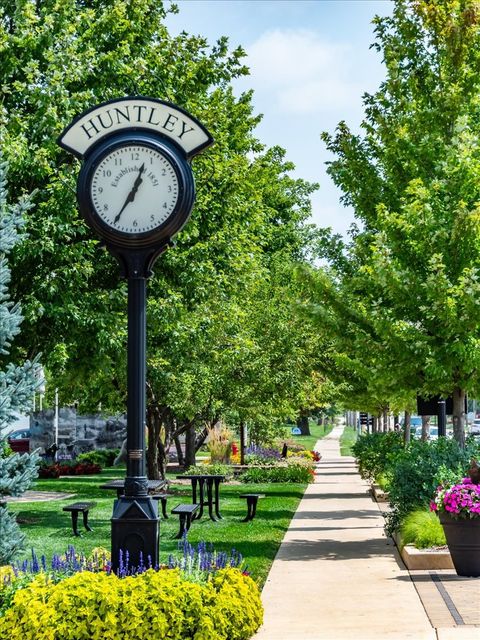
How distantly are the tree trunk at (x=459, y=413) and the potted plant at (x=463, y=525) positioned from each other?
147 inches

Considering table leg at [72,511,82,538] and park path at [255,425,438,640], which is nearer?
park path at [255,425,438,640]

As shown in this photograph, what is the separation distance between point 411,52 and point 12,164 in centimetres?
729

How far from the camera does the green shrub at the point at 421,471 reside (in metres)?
14.4

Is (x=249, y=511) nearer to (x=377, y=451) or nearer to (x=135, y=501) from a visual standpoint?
(x=377, y=451)

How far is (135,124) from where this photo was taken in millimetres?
8336

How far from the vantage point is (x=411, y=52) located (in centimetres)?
1855

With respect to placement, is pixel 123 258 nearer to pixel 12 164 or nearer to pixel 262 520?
pixel 12 164

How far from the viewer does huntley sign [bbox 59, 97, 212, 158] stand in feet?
27.3

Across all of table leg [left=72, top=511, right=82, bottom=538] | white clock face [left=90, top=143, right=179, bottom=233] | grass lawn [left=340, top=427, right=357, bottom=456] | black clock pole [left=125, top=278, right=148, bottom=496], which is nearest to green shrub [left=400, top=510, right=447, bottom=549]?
table leg [left=72, top=511, right=82, bottom=538]

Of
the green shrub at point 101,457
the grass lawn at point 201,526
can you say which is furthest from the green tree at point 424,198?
the green shrub at point 101,457

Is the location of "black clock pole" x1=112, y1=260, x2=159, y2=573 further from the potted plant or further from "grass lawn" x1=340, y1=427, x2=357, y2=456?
"grass lawn" x1=340, y1=427, x2=357, y2=456

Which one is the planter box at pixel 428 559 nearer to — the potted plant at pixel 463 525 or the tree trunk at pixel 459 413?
the potted plant at pixel 463 525

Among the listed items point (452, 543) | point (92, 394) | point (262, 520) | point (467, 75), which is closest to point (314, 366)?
point (92, 394)

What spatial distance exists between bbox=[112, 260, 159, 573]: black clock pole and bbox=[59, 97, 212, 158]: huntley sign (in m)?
1.47
